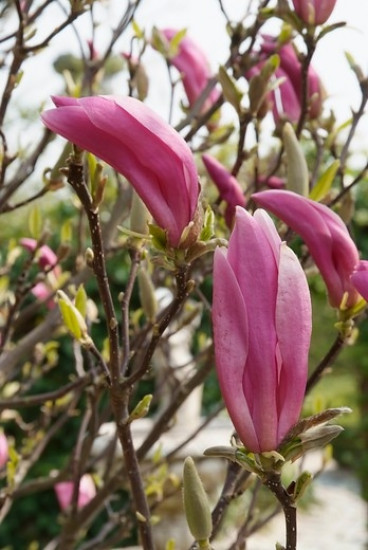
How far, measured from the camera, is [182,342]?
12.7ft

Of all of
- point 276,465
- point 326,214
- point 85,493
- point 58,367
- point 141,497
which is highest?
point 326,214

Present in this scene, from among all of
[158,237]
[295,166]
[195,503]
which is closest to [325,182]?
[295,166]

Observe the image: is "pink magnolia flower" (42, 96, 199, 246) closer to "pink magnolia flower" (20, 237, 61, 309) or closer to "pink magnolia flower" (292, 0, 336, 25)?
"pink magnolia flower" (292, 0, 336, 25)

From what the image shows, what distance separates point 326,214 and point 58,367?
3.69m

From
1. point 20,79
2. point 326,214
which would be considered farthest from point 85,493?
point 326,214

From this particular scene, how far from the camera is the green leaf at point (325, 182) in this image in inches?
37.6

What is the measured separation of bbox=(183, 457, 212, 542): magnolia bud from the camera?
2.06 feet

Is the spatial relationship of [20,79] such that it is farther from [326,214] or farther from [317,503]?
[317,503]

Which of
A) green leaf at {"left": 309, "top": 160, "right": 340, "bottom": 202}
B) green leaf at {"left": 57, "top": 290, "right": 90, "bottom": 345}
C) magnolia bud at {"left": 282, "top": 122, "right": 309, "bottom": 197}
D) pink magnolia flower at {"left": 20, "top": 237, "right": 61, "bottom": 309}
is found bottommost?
pink magnolia flower at {"left": 20, "top": 237, "right": 61, "bottom": 309}

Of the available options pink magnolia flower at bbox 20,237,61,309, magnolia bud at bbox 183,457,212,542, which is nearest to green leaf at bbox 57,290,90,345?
magnolia bud at bbox 183,457,212,542

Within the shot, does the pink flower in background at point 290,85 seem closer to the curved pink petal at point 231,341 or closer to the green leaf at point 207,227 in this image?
the green leaf at point 207,227

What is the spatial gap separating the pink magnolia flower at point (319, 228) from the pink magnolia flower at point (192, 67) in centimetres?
75

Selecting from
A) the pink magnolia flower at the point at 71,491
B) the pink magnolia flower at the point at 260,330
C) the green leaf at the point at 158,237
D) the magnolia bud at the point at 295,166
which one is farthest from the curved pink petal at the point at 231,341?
the pink magnolia flower at the point at 71,491

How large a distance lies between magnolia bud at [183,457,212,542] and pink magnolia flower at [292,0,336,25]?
2.06 feet
